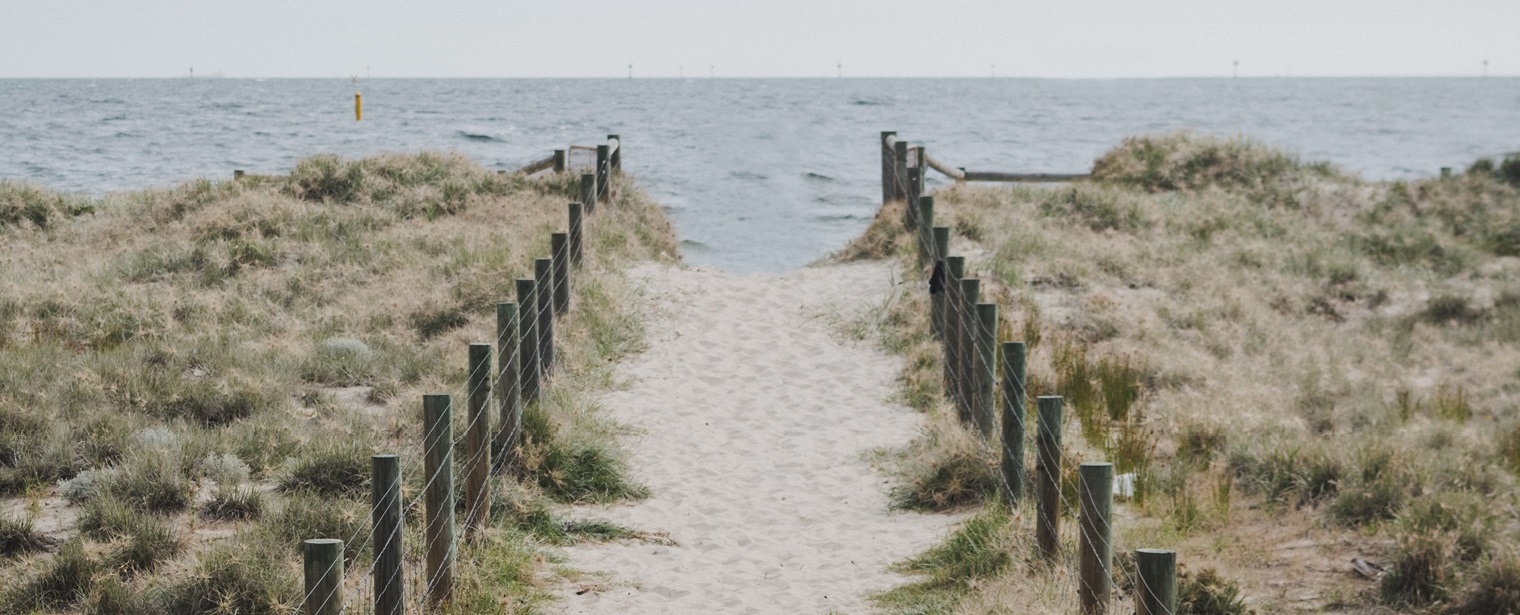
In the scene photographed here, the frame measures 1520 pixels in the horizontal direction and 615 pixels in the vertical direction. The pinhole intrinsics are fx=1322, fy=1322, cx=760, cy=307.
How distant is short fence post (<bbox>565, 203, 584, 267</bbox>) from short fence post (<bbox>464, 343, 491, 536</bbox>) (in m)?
6.21

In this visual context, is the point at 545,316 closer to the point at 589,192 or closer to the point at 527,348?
the point at 527,348

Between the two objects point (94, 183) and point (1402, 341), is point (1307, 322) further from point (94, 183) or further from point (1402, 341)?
point (94, 183)

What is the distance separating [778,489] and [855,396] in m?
2.57

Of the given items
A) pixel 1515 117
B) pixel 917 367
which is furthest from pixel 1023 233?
pixel 1515 117

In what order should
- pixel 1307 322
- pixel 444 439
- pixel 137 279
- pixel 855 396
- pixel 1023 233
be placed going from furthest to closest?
1. pixel 1023 233
2. pixel 1307 322
3. pixel 137 279
4. pixel 855 396
5. pixel 444 439

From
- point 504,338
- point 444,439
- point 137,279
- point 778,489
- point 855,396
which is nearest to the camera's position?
point 444,439

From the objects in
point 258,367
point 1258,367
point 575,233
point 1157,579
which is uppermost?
point 575,233

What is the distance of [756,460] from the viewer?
9.80 meters

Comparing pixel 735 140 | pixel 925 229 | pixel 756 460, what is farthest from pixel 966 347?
pixel 735 140

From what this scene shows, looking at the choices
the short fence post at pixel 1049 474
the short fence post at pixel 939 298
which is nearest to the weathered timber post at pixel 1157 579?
the short fence post at pixel 1049 474

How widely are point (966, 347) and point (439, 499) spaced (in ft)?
16.9

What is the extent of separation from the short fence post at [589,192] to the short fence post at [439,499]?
10.0 metres

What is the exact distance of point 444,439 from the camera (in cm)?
629

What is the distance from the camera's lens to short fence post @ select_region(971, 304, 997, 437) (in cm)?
928
